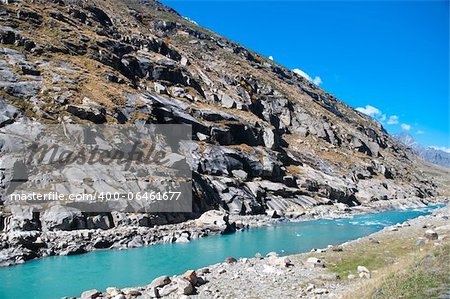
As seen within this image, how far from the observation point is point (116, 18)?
180 meters

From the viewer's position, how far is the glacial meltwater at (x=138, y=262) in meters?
35.6

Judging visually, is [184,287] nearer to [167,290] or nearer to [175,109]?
[167,290]

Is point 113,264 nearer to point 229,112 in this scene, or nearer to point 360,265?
point 360,265

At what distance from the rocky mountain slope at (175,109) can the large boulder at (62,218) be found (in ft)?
1.10

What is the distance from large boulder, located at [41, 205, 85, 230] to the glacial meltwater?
6.40m

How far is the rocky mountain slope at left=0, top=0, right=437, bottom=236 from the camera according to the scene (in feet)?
266

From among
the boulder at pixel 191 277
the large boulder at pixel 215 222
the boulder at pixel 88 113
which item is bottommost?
the boulder at pixel 191 277

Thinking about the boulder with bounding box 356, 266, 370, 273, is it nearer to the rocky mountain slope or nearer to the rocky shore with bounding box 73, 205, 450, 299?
the rocky shore with bounding box 73, 205, 450, 299

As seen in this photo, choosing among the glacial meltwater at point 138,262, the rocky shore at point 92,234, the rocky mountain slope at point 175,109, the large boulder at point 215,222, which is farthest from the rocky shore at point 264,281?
the large boulder at point 215,222

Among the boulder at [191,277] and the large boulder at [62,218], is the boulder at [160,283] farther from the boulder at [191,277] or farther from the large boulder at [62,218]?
the large boulder at [62,218]

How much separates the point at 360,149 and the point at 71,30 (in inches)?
5287

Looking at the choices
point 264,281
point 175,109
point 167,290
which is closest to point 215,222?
point 264,281

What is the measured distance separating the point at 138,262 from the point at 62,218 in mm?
15377

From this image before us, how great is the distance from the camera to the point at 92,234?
2112 inches
